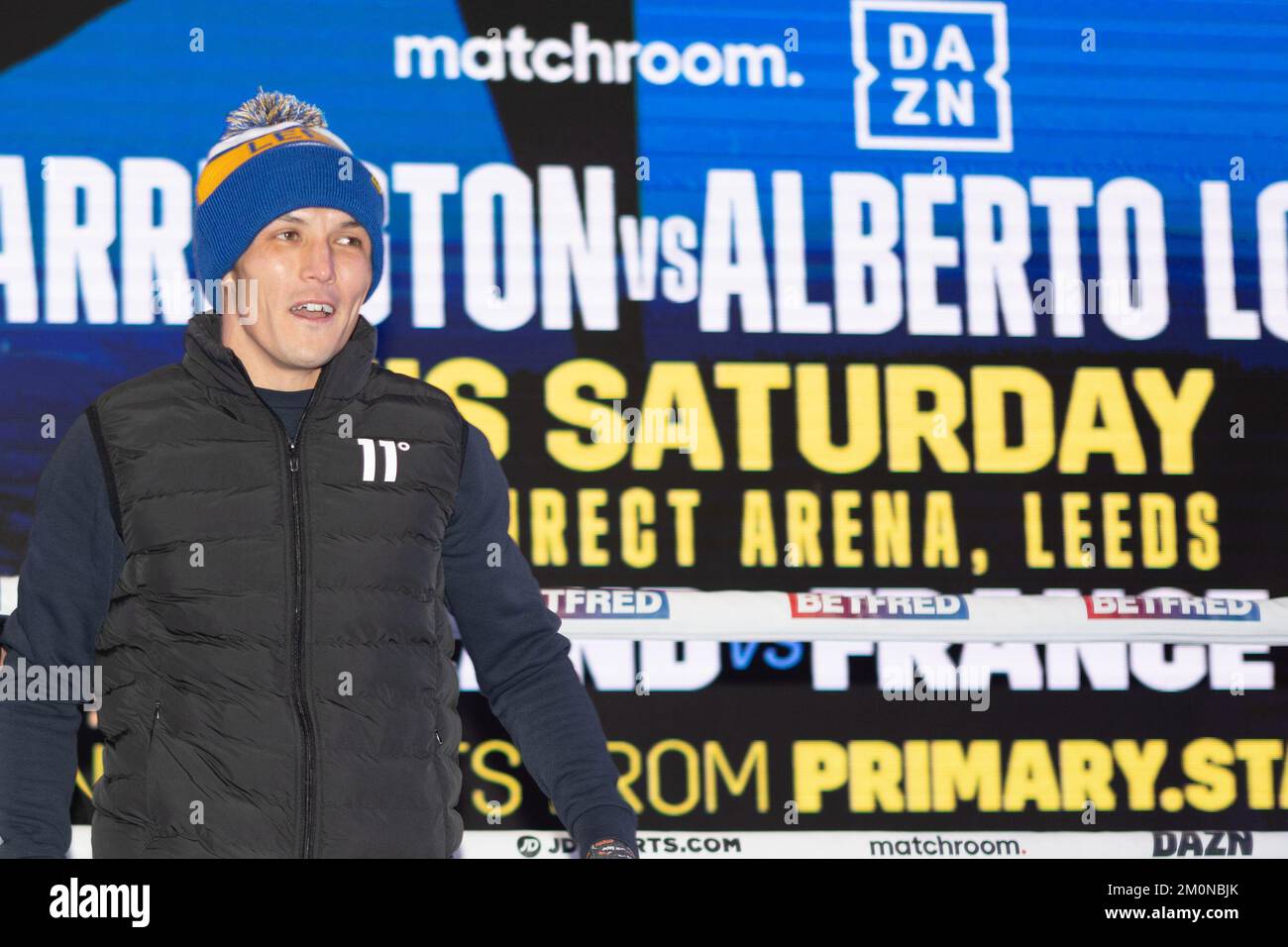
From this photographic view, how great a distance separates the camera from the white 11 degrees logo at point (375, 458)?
244 centimetres

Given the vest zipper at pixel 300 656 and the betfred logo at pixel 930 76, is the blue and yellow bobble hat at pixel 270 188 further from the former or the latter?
the betfred logo at pixel 930 76

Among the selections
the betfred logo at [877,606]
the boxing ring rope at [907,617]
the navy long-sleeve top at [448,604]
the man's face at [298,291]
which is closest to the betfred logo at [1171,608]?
the boxing ring rope at [907,617]

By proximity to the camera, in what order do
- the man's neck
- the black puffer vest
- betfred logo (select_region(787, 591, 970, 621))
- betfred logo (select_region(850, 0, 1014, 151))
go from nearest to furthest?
the black puffer vest, the man's neck, betfred logo (select_region(787, 591, 970, 621)), betfred logo (select_region(850, 0, 1014, 151))

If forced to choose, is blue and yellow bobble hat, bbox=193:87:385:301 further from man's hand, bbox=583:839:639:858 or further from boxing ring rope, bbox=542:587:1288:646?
boxing ring rope, bbox=542:587:1288:646

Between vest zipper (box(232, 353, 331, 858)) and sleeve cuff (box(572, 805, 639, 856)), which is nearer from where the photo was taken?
vest zipper (box(232, 353, 331, 858))

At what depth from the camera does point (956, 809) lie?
5711mm

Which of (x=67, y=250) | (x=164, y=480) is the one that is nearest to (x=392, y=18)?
(x=67, y=250)

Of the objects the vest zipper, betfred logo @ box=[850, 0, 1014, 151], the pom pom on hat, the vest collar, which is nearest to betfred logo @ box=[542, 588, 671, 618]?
betfred logo @ box=[850, 0, 1014, 151]

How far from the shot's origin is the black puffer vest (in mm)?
2248

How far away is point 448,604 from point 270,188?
71cm

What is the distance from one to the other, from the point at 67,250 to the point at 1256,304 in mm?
4243

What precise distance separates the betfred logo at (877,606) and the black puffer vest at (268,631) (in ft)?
9.20

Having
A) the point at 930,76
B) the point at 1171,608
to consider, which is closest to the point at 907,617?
the point at 1171,608
